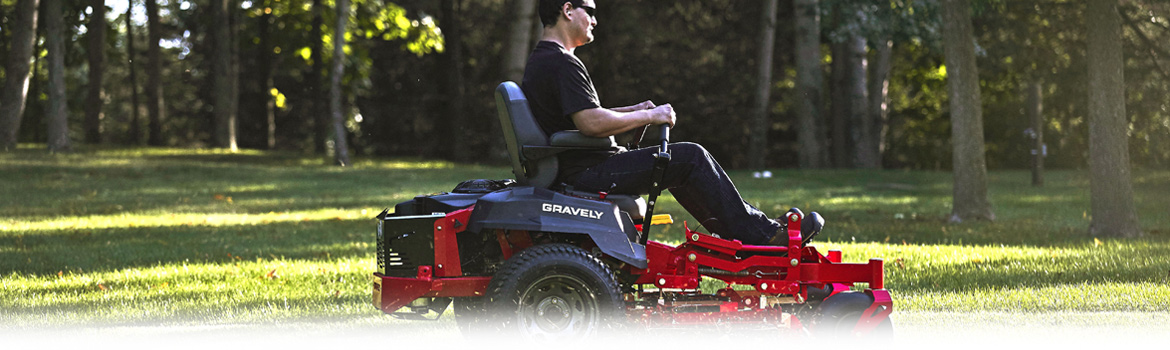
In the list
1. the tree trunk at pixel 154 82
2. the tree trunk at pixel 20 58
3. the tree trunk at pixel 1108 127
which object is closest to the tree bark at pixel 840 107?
the tree trunk at pixel 1108 127

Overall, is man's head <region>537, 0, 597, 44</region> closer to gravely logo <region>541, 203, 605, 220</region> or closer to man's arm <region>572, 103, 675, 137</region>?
man's arm <region>572, 103, 675, 137</region>

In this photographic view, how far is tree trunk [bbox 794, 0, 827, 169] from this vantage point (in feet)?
83.9

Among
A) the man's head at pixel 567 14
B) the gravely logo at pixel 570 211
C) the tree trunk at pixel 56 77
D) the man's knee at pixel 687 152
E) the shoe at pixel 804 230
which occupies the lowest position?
the shoe at pixel 804 230

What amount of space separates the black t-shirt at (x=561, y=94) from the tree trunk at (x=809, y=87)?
19820 millimetres

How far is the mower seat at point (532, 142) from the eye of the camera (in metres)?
4.80

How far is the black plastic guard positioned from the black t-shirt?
0.67ft

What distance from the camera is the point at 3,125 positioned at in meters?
23.7

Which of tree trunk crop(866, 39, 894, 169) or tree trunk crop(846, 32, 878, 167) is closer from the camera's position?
tree trunk crop(846, 32, 878, 167)

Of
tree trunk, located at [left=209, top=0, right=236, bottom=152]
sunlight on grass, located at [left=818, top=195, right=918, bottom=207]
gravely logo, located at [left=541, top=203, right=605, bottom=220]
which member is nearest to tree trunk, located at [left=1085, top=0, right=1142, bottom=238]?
sunlight on grass, located at [left=818, top=195, right=918, bottom=207]

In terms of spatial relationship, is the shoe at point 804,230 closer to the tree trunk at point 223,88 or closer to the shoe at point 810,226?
the shoe at point 810,226

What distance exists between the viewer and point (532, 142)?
15.9 ft

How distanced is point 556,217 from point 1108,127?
26.4ft

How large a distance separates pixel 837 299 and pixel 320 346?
2423 millimetres

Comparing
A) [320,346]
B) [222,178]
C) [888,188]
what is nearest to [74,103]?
[222,178]
